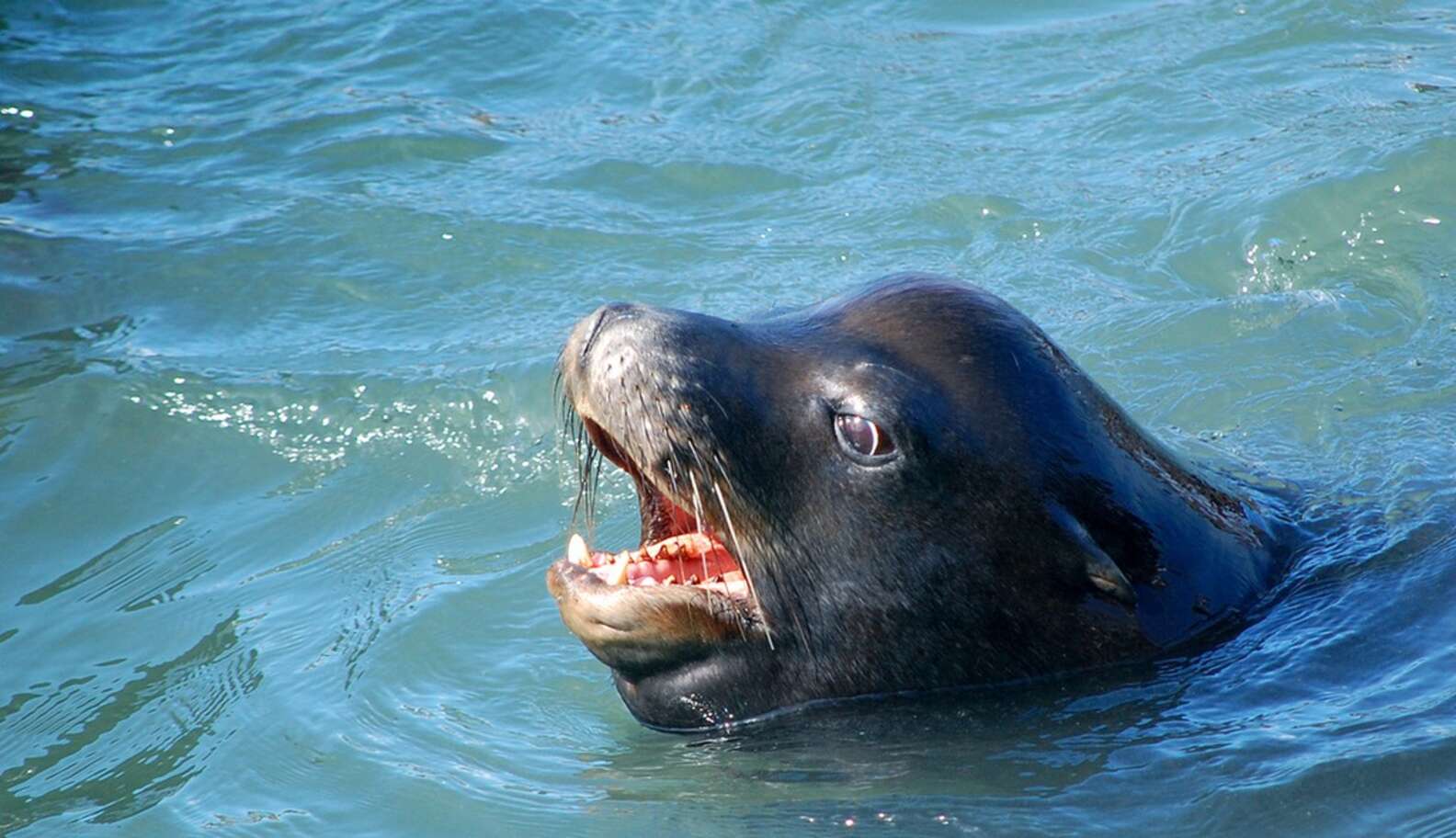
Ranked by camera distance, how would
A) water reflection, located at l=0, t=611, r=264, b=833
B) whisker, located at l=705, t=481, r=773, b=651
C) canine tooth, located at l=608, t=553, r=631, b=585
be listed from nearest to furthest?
1. whisker, located at l=705, t=481, r=773, b=651
2. canine tooth, located at l=608, t=553, r=631, b=585
3. water reflection, located at l=0, t=611, r=264, b=833

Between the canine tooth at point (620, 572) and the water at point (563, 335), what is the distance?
577 mm

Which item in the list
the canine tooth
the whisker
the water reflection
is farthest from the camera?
the water reflection

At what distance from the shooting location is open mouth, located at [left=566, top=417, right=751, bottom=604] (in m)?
5.10

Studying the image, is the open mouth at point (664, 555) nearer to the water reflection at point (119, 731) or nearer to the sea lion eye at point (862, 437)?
the sea lion eye at point (862, 437)

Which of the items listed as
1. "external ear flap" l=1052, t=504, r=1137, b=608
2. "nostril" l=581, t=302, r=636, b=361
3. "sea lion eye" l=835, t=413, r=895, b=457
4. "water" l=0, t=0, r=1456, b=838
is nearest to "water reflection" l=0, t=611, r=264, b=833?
"water" l=0, t=0, r=1456, b=838

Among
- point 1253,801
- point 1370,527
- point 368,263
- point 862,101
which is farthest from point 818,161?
point 1253,801

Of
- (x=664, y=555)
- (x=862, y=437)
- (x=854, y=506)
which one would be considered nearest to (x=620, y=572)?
(x=664, y=555)

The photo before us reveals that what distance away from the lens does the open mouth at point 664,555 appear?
5.10 m

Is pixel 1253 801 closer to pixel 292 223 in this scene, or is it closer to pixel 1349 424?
pixel 1349 424

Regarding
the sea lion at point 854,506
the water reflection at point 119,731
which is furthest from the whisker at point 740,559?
the water reflection at point 119,731

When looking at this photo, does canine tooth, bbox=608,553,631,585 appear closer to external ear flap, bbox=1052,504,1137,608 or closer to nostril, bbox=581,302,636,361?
nostril, bbox=581,302,636,361

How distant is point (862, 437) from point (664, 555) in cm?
75

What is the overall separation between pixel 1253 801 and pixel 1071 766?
52 cm

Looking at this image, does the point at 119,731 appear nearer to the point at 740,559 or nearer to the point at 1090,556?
the point at 740,559
